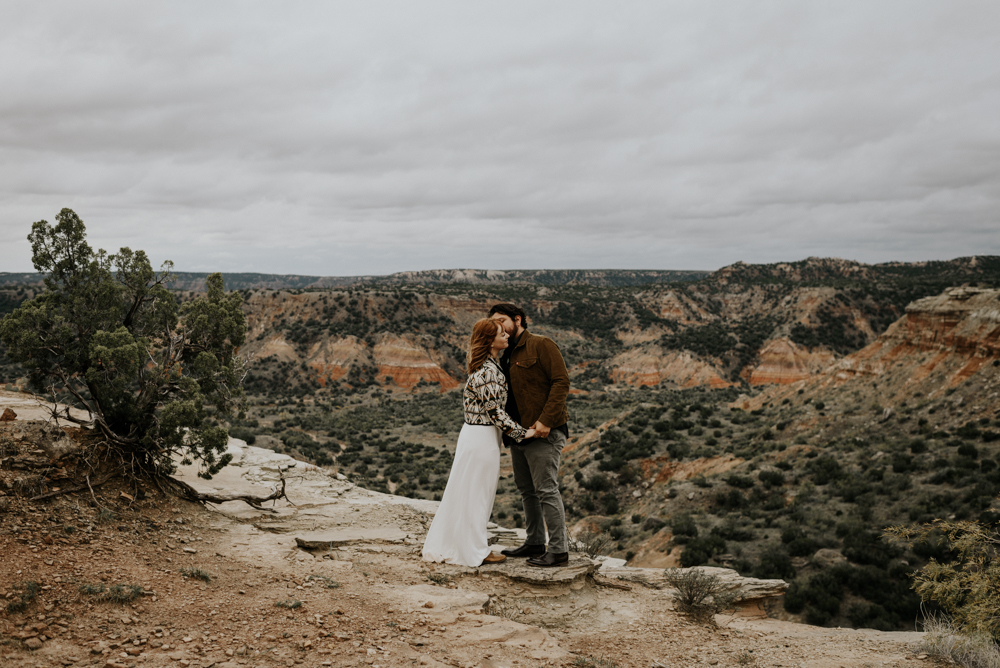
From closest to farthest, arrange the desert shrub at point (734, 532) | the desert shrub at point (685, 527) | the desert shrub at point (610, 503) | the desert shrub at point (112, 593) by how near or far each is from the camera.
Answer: the desert shrub at point (112, 593) → the desert shrub at point (734, 532) → the desert shrub at point (685, 527) → the desert shrub at point (610, 503)

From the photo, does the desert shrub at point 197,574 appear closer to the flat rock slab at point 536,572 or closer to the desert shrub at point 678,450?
the flat rock slab at point 536,572

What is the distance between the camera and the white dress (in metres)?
4.90

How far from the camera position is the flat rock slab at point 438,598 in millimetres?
4504

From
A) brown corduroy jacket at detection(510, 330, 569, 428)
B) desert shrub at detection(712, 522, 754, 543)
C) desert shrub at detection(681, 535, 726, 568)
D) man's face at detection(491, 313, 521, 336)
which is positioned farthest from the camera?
desert shrub at detection(712, 522, 754, 543)

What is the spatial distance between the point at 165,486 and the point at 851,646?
8294 millimetres

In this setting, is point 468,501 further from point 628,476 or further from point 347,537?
point 628,476

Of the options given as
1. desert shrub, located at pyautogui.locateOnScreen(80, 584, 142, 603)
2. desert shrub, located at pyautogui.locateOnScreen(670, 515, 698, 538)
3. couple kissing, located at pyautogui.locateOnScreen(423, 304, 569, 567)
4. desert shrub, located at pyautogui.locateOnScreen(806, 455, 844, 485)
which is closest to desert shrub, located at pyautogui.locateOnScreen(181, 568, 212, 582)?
desert shrub, located at pyautogui.locateOnScreen(80, 584, 142, 603)

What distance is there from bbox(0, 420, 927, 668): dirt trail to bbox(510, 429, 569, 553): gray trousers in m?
0.36

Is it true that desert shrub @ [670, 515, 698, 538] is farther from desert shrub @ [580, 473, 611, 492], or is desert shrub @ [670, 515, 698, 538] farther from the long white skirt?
the long white skirt

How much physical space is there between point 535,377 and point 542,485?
40.4 inches

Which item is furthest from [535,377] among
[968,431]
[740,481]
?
[968,431]

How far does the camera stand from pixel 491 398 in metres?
4.91

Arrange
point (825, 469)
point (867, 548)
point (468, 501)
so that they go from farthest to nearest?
point (825, 469) → point (867, 548) → point (468, 501)

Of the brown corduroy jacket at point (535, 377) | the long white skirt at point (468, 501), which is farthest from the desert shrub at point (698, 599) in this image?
the brown corduroy jacket at point (535, 377)
